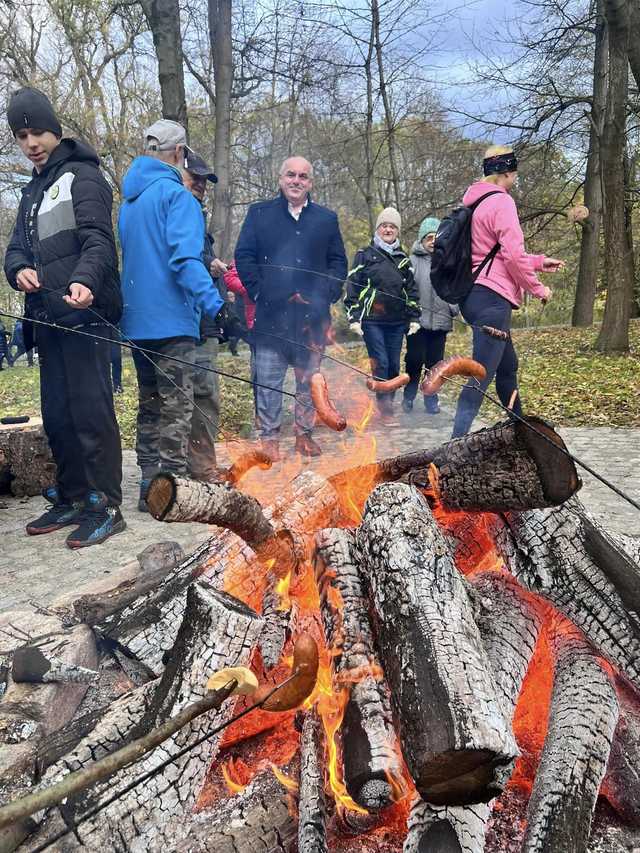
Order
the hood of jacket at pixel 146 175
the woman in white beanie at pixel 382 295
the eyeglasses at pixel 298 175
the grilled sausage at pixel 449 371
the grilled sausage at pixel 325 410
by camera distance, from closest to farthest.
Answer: the grilled sausage at pixel 449 371 → the grilled sausage at pixel 325 410 → the hood of jacket at pixel 146 175 → the eyeglasses at pixel 298 175 → the woman in white beanie at pixel 382 295

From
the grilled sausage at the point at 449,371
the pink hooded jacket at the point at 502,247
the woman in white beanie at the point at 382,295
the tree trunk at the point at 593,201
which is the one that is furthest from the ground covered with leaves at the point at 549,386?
the grilled sausage at the point at 449,371

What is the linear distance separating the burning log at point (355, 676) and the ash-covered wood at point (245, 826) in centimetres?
24

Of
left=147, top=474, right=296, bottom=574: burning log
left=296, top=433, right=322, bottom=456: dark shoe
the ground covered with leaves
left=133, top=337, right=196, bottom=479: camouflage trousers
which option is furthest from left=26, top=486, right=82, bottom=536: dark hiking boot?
left=147, top=474, right=296, bottom=574: burning log

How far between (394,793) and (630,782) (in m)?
0.70

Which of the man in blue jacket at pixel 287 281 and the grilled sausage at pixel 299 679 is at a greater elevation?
the man in blue jacket at pixel 287 281

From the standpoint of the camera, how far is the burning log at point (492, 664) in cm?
137

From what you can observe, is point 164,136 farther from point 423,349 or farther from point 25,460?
point 423,349

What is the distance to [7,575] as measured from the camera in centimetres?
369

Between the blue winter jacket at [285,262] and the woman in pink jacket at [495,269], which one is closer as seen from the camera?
the woman in pink jacket at [495,269]

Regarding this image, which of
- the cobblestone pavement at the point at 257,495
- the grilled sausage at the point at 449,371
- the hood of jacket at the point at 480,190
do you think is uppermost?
the hood of jacket at the point at 480,190

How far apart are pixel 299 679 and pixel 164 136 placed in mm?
3918

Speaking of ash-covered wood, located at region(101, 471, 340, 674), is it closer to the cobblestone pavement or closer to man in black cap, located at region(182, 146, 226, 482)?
the cobblestone pavement

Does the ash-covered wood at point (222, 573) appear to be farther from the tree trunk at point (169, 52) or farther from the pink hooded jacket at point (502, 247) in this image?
the tree trunk at point (169, 52)

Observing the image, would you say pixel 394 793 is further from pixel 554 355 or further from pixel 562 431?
pixel 554 355
